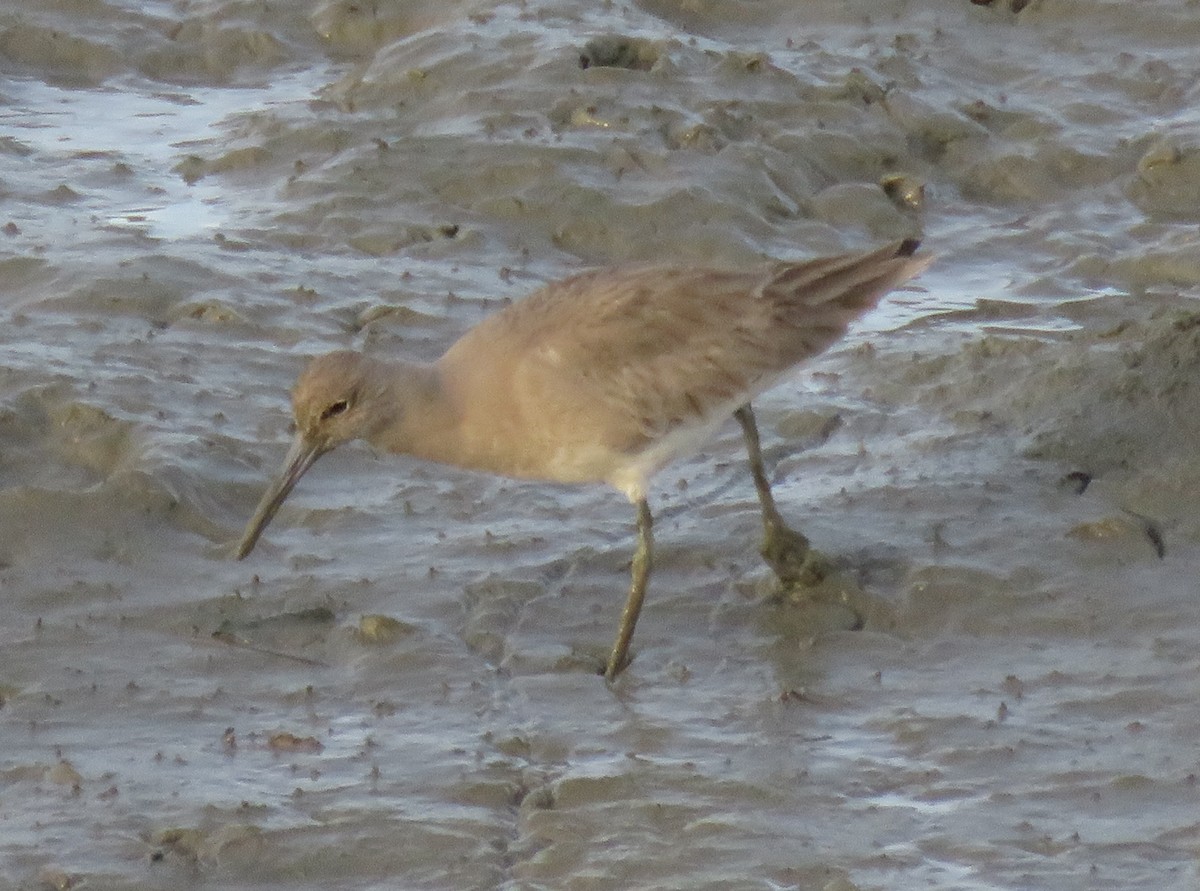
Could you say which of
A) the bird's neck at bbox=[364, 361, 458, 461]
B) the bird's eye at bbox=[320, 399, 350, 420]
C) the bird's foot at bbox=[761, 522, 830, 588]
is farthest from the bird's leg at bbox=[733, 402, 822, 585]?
the bird's eye at bbox=[320, 399, 350, 420]

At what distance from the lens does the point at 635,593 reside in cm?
673

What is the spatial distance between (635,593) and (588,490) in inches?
48.2

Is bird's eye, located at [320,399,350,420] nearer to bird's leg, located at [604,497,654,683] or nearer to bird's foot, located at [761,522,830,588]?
bird's leg, located at [604,497,654,683]

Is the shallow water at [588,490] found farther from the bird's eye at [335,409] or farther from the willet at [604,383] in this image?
the bird's eye at [335,409]

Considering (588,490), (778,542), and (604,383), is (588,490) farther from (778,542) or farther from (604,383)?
(604,383)

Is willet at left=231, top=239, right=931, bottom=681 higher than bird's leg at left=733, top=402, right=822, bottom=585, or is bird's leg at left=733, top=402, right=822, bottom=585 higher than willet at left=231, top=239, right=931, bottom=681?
willet at left=231, top=239, right=931, bottom=681

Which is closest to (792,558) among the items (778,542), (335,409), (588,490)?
(778,542)

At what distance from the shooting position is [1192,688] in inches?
252

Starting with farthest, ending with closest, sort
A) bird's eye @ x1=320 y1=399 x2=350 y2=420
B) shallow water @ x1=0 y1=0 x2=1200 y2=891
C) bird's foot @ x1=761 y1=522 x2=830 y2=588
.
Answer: bird's foot @ x1=761 y1=522 x2=830 y2=588 < bird's eye @ x1=320 y1=399 x2=350 y2=420 < shallow water @ x1=0 y1=0 x2=1200 y2=891

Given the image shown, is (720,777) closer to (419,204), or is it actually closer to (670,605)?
(670,605)

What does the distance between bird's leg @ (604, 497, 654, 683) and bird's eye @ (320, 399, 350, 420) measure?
98cm

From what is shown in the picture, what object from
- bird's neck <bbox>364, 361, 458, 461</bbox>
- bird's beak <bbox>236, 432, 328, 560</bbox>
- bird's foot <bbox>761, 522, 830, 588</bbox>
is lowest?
bird's foot <bbox>761, 522, 830, 588</bbox>

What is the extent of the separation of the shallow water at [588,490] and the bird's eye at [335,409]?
2.26 ft

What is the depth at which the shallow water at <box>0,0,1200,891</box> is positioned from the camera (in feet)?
19.2
